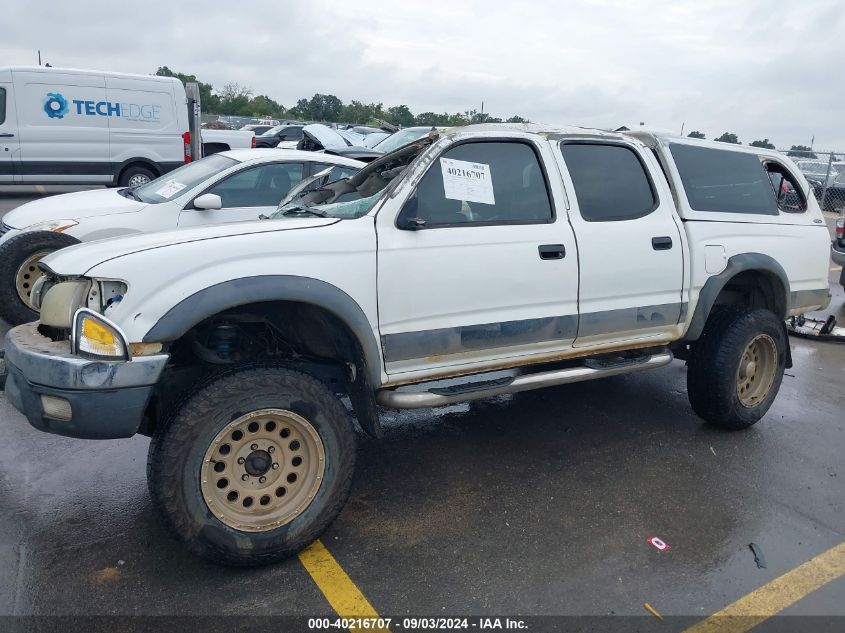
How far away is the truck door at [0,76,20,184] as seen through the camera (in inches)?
464

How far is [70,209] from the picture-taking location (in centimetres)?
618

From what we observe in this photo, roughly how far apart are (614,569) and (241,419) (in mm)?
1794

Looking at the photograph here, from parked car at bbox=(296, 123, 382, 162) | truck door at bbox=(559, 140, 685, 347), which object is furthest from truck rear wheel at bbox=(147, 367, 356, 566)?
parked car at bbox=(296, 123, 382, 162)

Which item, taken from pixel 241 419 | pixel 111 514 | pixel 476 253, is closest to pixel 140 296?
pixel 241 419

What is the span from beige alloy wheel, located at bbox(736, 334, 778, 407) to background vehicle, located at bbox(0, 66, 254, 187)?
10925 mm

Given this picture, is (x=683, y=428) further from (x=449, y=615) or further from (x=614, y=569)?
(x=449, y=615)

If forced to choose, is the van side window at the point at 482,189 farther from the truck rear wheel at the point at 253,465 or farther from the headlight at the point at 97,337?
the headlight at the point at 97,337

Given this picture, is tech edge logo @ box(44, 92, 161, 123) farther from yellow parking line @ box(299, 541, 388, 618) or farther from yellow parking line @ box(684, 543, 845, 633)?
yellow parking line @ box(684, 543, 845, 633)

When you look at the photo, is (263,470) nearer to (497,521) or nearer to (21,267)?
(497,521)

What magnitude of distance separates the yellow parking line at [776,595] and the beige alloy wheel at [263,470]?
172 cm

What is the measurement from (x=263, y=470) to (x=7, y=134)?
11529mm

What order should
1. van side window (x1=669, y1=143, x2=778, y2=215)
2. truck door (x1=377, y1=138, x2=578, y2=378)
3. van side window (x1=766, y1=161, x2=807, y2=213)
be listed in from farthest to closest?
van side window (x1=766, y1=161, x2=807, y2=213) < van side window (x1=669, y1=143, x2=778, y2=215) < truck door (x1=377, y1=138, x2=578, y2=378)

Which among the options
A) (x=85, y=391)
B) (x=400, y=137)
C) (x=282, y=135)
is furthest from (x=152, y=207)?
(x=282, y=135)

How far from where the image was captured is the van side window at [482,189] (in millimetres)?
3543
